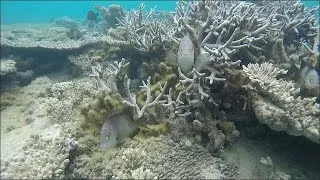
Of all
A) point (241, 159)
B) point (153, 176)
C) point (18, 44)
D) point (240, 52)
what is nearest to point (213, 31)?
point (240, 52)

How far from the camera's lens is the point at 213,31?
429 centimetres

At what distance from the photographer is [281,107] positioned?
3.54 metres

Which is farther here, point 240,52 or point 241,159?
point 240,52

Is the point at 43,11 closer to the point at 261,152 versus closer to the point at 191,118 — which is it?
the point at 191,118

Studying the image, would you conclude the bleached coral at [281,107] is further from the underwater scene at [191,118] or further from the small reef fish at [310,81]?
the small reef fish at [310,81]

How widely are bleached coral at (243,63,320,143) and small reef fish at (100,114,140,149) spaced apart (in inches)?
61.7

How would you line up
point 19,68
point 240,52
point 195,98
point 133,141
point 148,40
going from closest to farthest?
point 133,141 → point 195,98 → point 240,52 → point 148,40 → point 19,68

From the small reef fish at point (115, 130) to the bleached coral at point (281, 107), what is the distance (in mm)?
1568

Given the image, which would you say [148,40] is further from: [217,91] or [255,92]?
[255,92]

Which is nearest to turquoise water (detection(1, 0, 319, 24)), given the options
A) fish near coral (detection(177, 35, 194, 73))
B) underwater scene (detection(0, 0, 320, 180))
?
underwater scene (detection(0, 0, 320, 180))

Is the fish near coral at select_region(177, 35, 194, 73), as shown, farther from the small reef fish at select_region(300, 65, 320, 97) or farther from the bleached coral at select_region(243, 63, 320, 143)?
the small reef fish at select_region(300, 65, 320, 97)

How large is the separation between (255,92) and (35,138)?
2806 mm

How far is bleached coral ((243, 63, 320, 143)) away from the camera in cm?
337

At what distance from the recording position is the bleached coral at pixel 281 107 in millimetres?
3373
